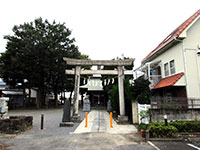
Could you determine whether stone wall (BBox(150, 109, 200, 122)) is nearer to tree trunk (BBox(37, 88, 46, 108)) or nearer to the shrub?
the shrub

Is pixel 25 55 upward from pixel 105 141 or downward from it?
upward

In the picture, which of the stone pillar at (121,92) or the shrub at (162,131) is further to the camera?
the stone pillar at (121,92)

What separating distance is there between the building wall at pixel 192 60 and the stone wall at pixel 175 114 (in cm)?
303

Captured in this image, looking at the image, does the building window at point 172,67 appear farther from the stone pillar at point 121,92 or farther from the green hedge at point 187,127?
the green hedge at point 187,127

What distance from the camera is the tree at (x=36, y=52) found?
2070 cm

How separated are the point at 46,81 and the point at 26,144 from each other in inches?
750

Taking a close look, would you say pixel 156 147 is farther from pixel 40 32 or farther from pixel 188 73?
pixel 40 32

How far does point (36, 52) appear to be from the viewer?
67.4 feet

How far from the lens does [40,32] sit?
21375 mm

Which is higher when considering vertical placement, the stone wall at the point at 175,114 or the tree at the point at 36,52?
the tree at the point at 36,52

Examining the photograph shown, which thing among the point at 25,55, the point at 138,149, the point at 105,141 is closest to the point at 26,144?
the point at 105,141

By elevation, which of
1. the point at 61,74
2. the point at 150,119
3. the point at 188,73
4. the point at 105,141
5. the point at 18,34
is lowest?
Answer: the point at 105,141

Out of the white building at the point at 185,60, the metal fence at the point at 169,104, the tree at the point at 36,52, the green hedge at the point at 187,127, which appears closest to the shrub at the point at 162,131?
the green hedge at the point at 187,127

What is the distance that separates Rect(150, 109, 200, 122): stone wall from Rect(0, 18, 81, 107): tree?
16771 mm
